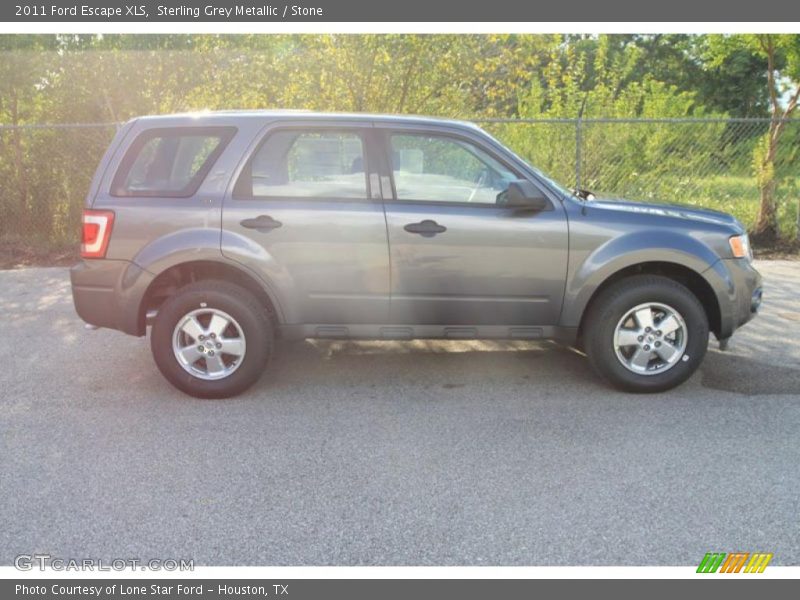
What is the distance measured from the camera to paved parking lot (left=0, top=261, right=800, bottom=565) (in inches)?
118

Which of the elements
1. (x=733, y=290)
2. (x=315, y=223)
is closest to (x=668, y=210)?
(x=733, y=290)

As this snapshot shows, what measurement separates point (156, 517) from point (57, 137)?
30.1 ft

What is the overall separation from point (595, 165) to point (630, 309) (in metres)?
6.26

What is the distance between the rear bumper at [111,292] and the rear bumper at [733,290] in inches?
151

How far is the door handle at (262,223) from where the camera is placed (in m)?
4.55

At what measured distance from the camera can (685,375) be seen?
15.5 ft

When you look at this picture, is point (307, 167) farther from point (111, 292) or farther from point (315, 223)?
point (111, 292)

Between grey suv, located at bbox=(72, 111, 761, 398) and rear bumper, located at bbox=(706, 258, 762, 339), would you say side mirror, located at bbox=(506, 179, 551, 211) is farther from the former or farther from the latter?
rear bumper, located at bbox=(706, 258, 762, 339)

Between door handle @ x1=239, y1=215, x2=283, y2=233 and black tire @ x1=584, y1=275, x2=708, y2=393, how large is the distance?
7.36 feet

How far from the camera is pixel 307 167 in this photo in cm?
468

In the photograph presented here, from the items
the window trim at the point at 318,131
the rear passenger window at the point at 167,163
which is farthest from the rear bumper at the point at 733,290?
the rear passenger window at the point at 167,163

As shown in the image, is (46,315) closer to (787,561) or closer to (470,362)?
(470,362)

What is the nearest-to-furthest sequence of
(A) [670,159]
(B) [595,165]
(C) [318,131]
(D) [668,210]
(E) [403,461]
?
(E) [403,461] → (C) [318,131] → (D) [668,210] → (B) [595,165] → (A) [670,159]

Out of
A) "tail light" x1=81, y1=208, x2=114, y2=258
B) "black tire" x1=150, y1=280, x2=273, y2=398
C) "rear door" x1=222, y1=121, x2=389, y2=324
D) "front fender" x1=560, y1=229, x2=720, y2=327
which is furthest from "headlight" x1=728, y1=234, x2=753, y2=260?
"tail light" x1=81, y1=208, x2=114, y2=258
